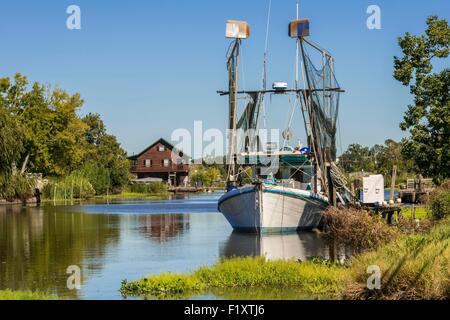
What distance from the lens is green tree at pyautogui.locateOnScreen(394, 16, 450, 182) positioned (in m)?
37.2

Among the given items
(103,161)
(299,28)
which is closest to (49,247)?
(299,28)

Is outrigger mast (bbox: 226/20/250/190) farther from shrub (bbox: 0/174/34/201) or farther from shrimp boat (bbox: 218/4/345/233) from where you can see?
shrub (bbox: 0/174/34/201)

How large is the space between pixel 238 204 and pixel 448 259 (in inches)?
998

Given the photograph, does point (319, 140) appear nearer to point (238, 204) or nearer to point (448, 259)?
point (238, 204)

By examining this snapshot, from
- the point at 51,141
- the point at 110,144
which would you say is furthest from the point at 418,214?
the point at 110,144

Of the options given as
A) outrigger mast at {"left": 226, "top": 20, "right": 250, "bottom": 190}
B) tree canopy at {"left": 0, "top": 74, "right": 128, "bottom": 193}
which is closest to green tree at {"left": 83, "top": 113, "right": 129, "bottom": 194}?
tree canopy at {"left": 0, "top": 74, "right": 128, "bottom": 193}

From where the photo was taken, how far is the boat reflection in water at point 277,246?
104 feet

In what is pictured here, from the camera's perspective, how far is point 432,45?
1517 inches

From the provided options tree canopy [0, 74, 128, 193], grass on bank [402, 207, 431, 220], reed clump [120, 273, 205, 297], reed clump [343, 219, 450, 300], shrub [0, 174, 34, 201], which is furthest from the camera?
tree canopy [0, 74, 128, 193]

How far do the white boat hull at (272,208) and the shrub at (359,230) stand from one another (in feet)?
12.7

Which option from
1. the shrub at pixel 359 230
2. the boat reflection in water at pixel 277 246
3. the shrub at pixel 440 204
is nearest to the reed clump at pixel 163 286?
the boat reflection in water at pixel 277 246

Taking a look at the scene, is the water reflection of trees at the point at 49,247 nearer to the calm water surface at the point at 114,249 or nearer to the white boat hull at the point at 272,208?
the calm water surface at the point at 114,249

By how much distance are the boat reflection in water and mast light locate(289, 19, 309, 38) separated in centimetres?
1061

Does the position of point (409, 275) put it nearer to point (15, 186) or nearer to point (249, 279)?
point (249, 279)
